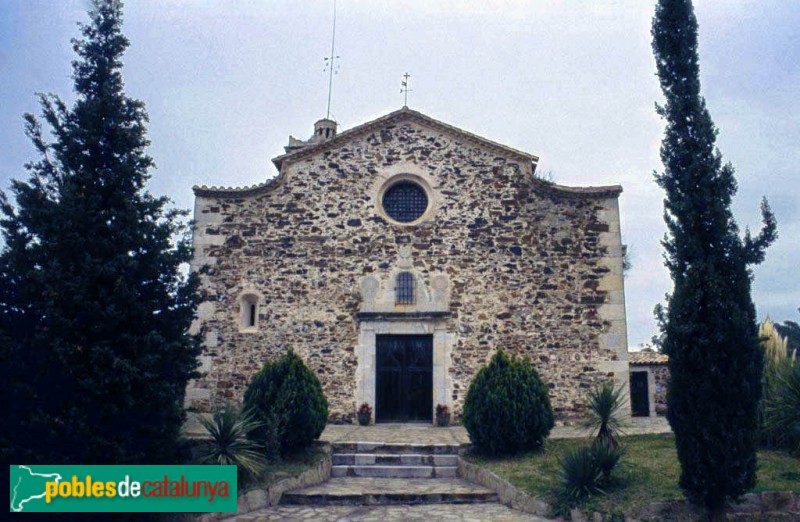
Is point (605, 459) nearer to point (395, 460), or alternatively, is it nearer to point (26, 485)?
point (395, 460)

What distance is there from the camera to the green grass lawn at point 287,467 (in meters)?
7.28

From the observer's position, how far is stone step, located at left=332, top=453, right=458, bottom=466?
29.7 feet

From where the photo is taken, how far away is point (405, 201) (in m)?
13.7

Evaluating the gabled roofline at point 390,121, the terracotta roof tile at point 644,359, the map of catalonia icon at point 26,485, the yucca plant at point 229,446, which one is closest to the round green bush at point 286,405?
the yucca plant at point 229,446

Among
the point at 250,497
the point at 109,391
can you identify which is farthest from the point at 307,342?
the point at 109,391

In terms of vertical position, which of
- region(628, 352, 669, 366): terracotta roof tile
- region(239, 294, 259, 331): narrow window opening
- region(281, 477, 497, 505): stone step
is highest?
region(239, 294, 259, 331): narrow window opening

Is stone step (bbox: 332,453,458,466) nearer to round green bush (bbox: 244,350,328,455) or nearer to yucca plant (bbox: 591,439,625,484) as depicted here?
round green bush (bbox: 244,350,328,455)

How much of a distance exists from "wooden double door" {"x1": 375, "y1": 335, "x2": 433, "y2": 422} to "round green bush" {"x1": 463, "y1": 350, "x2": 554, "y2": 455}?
3456 millimetres

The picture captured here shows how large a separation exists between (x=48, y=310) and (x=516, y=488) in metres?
5.81

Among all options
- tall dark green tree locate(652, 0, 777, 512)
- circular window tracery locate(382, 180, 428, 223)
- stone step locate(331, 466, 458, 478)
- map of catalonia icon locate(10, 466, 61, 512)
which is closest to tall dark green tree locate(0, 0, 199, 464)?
map of catalonia icon locate(10, 466, 61, 512)

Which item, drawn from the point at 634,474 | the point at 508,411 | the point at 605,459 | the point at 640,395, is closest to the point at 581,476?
the point at 605,459

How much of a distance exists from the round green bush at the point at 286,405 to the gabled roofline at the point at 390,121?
6145 mm

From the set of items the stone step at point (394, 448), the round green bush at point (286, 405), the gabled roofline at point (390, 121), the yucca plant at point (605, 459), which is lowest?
the stone step at point (394, 448)

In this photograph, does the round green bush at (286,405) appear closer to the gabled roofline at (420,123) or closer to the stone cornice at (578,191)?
the gabled roofline at (420,123)
